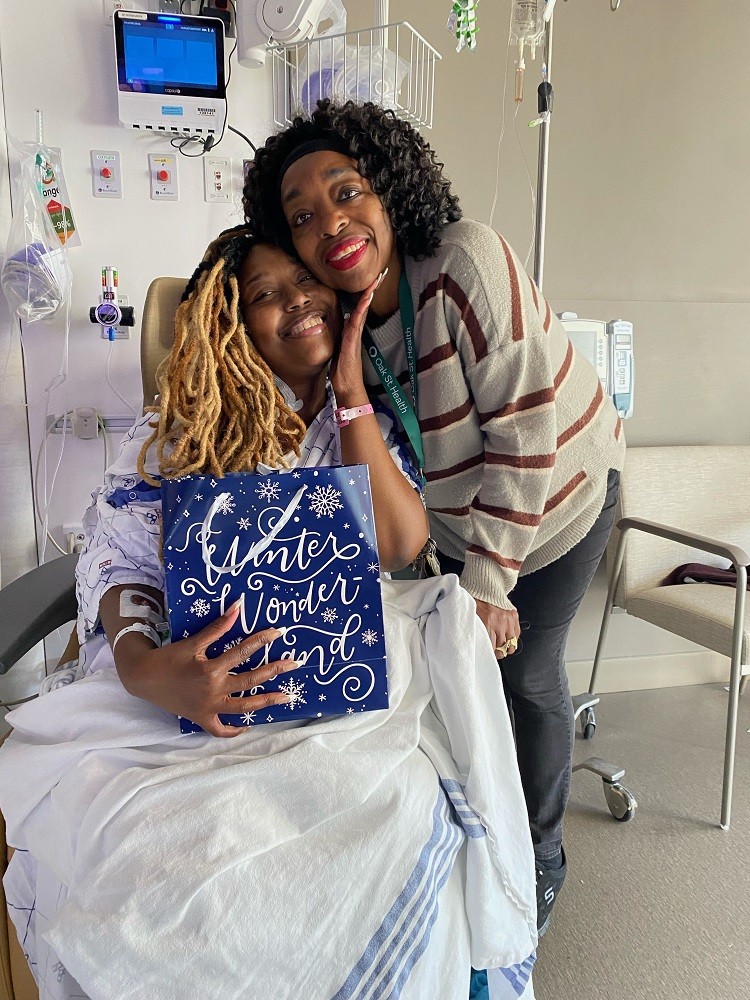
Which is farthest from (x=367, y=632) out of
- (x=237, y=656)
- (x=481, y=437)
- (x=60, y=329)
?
(x=60, y=329)

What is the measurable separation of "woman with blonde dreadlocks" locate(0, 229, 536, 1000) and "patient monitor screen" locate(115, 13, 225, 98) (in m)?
1.07

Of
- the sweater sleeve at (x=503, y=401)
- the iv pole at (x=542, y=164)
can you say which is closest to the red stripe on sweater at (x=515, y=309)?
the sweater sleeve at (x=503, y=401)

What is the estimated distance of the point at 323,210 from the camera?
3.48 ft

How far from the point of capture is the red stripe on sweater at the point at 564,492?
1.28m

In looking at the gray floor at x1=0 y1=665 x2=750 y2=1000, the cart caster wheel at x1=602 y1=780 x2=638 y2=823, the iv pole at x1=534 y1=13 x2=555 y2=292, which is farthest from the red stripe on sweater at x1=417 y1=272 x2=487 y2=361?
the cart caster wheel at x1=602 y1=780 x2=638 y2=823

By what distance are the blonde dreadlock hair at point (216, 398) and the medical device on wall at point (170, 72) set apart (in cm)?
111

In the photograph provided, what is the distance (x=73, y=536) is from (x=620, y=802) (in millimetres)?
1670

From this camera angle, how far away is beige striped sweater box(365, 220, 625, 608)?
109 centimetres

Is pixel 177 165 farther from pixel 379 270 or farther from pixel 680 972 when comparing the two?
pixel 680 972

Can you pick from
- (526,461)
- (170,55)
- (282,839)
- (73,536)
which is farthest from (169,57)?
(282,839)

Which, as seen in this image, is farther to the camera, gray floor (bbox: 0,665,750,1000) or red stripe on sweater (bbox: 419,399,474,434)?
gray floor (bbox: 0,665,750,1000)

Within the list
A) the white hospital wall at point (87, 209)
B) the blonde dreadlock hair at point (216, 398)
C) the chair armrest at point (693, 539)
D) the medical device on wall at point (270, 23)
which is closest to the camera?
the blonde dreadlock hair at point (216, 398)

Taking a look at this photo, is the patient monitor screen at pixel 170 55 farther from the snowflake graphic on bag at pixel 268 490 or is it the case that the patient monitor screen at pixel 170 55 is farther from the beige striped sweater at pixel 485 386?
the snowflake graphic on bag at pixel 268 490

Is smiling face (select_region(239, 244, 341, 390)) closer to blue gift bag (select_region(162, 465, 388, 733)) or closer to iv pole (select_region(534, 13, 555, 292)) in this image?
blue gift bag (select_region(162, 465, 388, 733))
